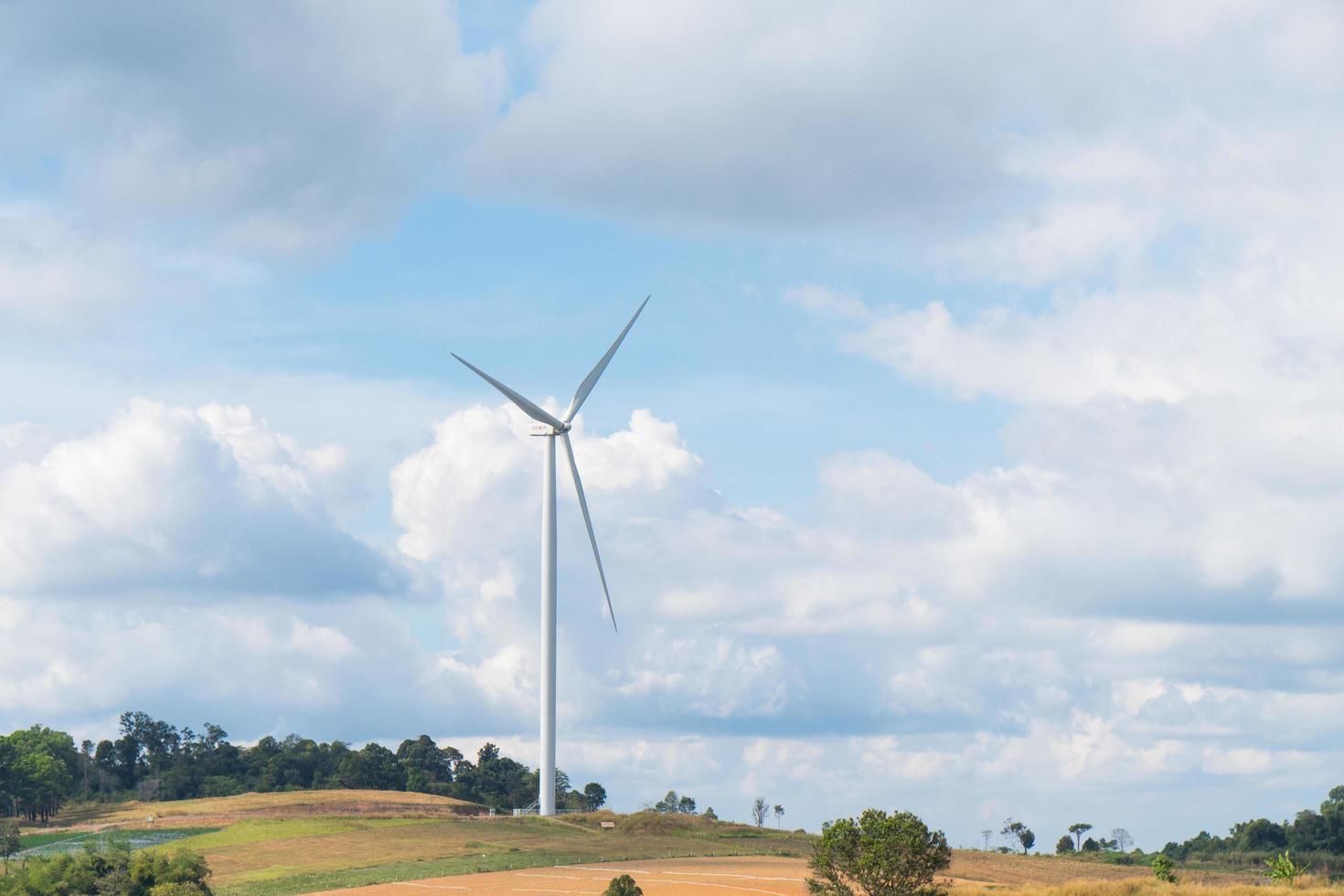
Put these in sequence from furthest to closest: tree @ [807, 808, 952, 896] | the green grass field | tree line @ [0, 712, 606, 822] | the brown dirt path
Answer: tree line @ [0, 712, 606, 822] < the green grass field < the brown dirt path < tree @ [807, 808, 952, 896]

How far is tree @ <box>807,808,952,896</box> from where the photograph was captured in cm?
6581

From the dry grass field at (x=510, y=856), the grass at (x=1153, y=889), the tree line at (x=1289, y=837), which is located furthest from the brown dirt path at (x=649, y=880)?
the tree line at (x=1289, y=837)

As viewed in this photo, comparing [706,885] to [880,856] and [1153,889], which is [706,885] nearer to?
[880,856]

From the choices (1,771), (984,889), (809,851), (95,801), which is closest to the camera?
(984,889)

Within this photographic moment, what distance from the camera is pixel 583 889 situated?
250 feet

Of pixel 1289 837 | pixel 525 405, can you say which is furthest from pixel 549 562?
pixel 1289 837

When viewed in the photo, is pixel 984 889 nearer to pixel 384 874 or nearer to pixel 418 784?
pixel 384 874

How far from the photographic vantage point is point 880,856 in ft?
215

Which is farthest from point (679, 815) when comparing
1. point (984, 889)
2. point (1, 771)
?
point (1, 771)

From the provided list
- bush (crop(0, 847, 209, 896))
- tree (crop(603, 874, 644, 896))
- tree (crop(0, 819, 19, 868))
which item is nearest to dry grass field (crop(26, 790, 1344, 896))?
bush (crop(0, 847, 209, 896))

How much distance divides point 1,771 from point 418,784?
46.6m

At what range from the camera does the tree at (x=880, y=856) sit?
65.8 meters

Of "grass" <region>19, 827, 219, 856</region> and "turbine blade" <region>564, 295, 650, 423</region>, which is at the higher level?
"turbine blade" <region>564, 295, 650, 423</region>

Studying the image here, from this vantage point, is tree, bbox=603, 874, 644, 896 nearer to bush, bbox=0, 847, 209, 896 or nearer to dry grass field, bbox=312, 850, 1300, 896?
dry grass field, bbox=312, 850, 1300, 896
